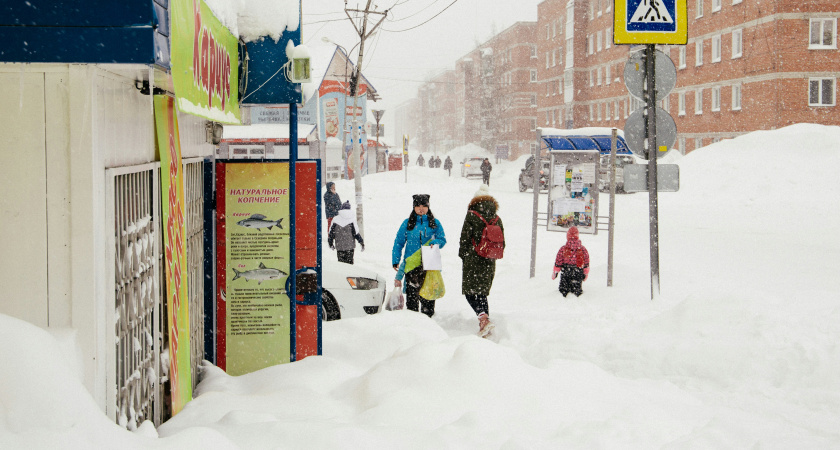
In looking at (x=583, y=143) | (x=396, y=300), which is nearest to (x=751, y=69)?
(x=583, y=143)

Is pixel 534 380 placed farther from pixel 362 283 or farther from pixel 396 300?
pixel 362 283

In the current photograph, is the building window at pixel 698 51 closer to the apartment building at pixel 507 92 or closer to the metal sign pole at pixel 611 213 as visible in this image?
the apartment building at pixel 507 92

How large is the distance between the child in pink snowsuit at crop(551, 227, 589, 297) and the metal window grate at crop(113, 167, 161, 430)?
22.0 feet

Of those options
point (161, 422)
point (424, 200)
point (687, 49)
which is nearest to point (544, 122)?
point (687, 49)

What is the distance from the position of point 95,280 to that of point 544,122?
6927cm

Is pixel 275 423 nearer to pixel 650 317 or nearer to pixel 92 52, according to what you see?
pixel 92 52

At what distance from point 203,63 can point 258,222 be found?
1929mm

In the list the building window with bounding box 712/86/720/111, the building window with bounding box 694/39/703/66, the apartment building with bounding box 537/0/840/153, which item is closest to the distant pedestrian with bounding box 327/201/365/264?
the apartment building with bounding box 537/0/840/153

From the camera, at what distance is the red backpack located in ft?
26.7

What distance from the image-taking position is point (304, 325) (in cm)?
567

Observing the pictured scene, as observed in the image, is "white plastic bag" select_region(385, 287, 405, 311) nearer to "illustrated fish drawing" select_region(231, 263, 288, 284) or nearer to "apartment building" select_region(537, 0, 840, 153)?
"illustrated fish drawing" select_region(231, 263, 288, 284)

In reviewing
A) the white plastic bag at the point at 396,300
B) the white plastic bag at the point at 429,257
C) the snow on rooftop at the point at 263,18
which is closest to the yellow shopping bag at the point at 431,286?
the white plastic bag at the point at 429,257

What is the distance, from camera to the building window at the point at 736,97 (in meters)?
37.8

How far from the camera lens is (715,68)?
40031mm
